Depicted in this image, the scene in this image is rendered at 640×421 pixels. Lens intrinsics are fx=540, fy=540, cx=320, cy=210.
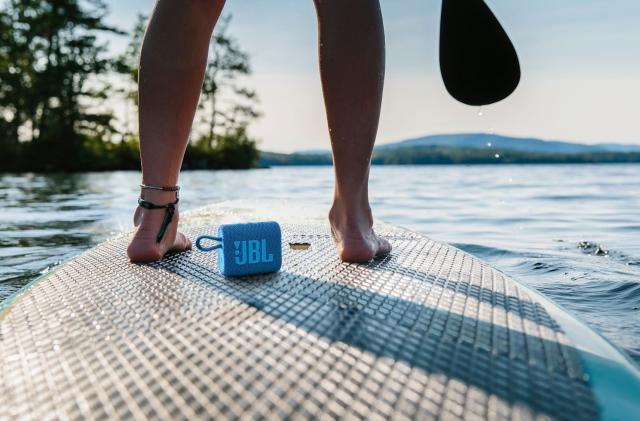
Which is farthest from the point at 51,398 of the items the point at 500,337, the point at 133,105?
the point at 133,105

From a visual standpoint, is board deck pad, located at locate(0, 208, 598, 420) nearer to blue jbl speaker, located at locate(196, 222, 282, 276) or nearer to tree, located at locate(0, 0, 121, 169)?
blue jbl speaker, located at locate(196, 222, 282, 276)

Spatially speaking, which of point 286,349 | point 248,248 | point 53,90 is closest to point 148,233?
point 248,248

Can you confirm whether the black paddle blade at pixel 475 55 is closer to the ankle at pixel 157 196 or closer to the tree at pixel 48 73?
the ankle at pixel 157 196

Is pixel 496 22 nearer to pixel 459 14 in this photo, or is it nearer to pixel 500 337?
pixel 459 14

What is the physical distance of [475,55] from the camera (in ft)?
5.68

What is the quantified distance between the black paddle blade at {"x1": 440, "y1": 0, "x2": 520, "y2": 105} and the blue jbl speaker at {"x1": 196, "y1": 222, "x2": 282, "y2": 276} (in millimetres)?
832

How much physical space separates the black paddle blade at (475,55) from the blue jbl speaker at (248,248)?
2.73 feet

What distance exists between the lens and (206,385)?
2.41 ft

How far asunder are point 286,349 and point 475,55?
1.26 meters

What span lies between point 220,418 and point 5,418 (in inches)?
10.7

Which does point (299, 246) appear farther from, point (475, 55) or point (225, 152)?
point (225, 152)

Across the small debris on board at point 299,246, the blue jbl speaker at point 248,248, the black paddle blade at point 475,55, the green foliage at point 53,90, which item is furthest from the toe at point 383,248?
the green foliage at point 53,90

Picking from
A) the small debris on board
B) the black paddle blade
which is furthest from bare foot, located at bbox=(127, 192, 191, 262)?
the black paddle blade

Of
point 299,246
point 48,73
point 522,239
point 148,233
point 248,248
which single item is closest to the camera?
point 248,248
